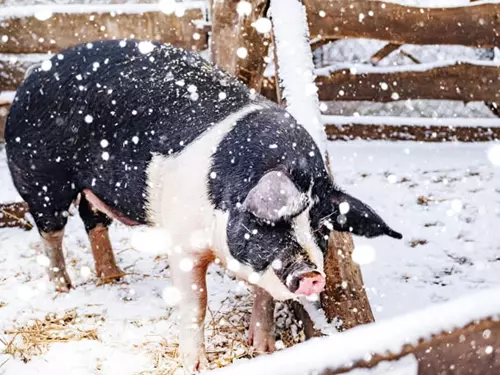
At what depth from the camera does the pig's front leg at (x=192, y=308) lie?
7.20ft

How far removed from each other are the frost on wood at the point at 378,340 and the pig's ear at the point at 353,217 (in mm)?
1024

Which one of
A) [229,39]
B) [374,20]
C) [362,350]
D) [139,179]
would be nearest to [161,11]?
[229,39]

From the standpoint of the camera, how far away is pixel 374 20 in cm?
342

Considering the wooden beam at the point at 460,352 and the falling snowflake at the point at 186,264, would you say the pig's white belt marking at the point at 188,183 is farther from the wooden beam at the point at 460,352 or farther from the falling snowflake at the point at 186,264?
the wooden beam at the point at 460,352

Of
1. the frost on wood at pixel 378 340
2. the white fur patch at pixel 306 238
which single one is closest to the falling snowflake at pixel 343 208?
the white fur patch at pixel 306 238

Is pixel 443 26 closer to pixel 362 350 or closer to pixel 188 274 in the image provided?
pixel 188 274

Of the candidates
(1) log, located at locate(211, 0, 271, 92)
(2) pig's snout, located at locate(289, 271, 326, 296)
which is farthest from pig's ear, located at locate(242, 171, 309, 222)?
(1) log, located at locate(211, 0, 271, 92)

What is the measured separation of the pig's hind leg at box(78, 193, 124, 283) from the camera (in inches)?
117

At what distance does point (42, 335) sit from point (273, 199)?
1.30m

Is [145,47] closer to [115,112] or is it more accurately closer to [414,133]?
[115,112]

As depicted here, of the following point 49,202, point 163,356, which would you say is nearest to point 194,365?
point 163,356

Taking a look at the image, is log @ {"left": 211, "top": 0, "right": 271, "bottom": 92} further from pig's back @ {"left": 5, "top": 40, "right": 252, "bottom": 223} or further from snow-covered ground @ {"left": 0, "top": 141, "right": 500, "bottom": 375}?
snow-covered ground @ {"left": 0, "top": 141, "right": 500, "bottom": 375}

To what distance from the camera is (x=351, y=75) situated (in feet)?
15.1

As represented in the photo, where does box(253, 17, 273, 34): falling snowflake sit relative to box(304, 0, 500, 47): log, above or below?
above
